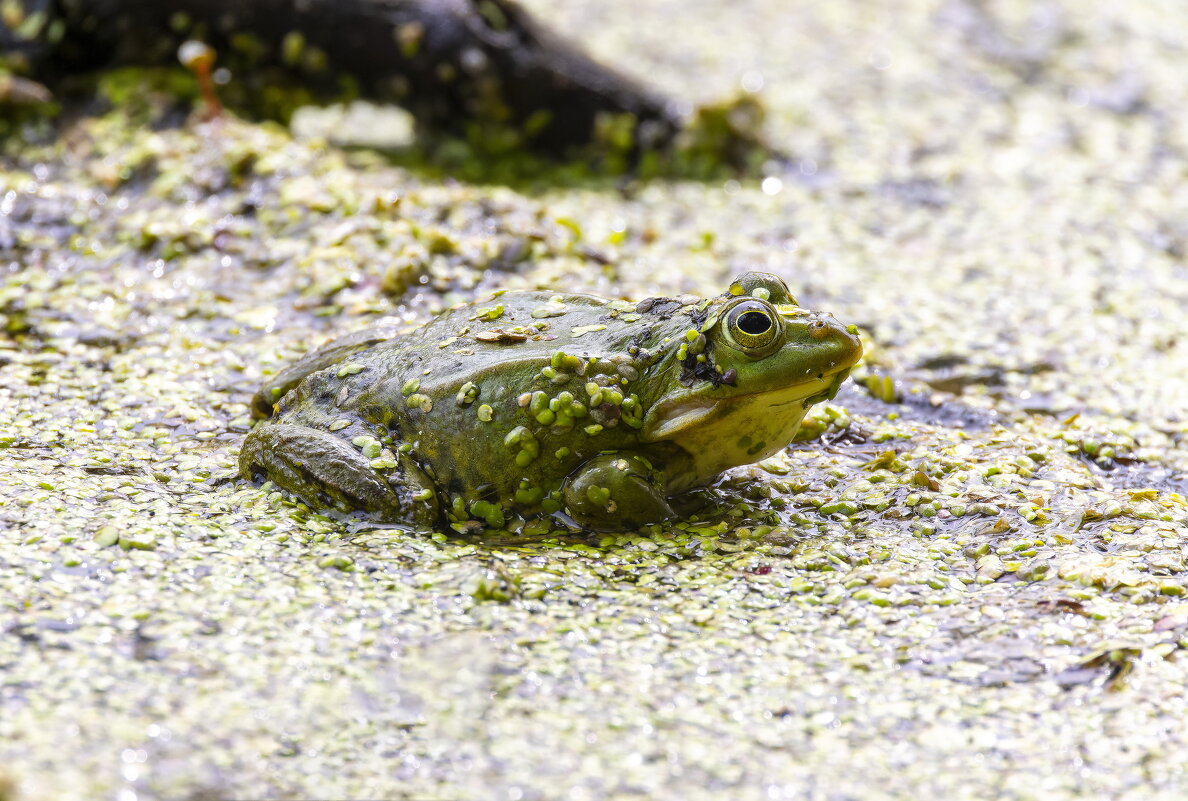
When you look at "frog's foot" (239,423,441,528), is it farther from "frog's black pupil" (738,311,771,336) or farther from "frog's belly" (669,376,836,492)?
"frog's black pupil" (738,311,771,336)

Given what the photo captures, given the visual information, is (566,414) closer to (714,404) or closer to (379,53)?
(714,404)

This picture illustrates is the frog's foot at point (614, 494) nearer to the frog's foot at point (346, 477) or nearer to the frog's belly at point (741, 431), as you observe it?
the frog's belly at point (741, 431)

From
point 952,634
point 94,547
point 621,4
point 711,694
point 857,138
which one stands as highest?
point 621,4

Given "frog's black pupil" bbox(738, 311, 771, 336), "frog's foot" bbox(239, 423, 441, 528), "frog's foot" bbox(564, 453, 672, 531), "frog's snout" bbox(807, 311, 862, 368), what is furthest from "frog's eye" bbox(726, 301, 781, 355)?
"frog's foot" bbox(239, 423, 441, 528)

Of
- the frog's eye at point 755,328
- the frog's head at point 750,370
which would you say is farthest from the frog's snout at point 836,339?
the frog's eye at point 755,328

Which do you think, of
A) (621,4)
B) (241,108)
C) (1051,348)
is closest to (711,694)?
(1051,348)

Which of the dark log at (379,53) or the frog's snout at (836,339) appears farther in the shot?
the dark log at (379,53)

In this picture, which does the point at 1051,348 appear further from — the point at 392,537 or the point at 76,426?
the point at 76,426

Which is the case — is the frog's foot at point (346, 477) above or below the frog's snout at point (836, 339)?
below
